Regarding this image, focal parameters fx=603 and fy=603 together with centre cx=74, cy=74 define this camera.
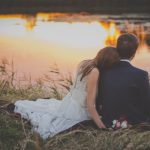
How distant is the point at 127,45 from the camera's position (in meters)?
4.53

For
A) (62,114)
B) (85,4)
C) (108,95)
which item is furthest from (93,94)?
(85,4)

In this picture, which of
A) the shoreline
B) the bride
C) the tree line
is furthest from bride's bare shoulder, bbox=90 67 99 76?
the tree line

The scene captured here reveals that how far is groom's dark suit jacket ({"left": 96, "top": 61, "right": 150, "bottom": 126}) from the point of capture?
4516 mm

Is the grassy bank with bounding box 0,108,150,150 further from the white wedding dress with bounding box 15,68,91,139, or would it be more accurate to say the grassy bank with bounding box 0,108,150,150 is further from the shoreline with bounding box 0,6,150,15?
the shoreline with bounding box 0,6,150,15

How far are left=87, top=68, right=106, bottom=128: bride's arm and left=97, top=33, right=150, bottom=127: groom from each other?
101 mm

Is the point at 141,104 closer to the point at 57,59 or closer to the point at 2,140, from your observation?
the point at 2,140

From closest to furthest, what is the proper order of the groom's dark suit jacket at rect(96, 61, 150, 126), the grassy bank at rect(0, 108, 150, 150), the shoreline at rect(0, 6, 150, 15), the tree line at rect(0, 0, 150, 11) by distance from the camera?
1. the grassy bank at rect(0, 108, 150, 150)
2. the groom's dark suit jacket at rect(96, 61, 150, 126)
3. the shoreline at rect(0, 6, 150, 15)
4. the tree line at rect(0, 0, 150, 11)

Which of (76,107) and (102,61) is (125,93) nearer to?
(102,61)

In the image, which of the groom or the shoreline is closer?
the groom

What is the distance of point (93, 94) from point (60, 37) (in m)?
11.5

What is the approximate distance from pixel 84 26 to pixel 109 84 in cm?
1377

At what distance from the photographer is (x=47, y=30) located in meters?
16.9

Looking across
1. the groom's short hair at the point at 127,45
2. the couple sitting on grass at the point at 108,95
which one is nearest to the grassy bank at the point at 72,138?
the couple sitting on grass at the point at 108,95

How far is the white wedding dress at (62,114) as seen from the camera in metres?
4.68
